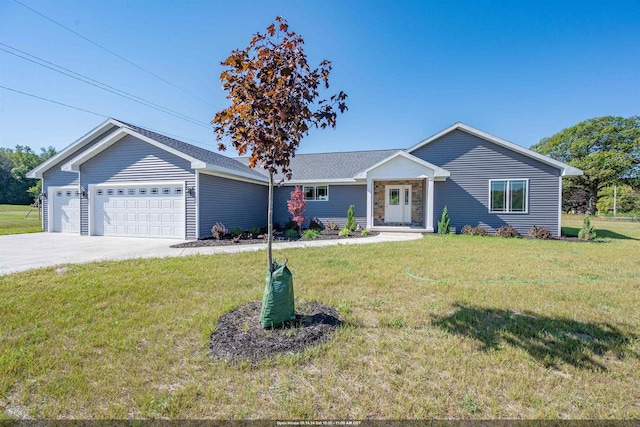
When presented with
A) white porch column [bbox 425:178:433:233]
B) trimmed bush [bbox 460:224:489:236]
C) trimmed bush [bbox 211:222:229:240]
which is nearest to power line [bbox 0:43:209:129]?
trimmed bush [bbox 211:222:229:240]

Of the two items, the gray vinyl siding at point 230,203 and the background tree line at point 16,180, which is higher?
the background tree line at point 16,180

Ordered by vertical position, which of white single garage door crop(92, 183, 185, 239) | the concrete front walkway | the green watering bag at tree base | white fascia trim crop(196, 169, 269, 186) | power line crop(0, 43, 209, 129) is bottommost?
the concrete front walkway

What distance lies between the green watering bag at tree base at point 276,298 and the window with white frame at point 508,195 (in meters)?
13.7

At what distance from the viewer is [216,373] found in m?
2.59

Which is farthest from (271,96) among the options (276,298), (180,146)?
(180,146)

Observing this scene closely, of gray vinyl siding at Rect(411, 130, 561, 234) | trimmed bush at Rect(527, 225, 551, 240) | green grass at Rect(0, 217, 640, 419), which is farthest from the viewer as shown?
gray vinyl siding at Rect(411, 130, 561, 234)

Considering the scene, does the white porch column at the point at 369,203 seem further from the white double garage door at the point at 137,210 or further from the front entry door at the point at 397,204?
the white double garage door at the point at 137,210

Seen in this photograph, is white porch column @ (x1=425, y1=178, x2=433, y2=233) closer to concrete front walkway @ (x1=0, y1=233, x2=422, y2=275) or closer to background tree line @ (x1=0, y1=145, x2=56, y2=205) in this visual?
concrete front walkway @ (x1=0, y1=233, x2=422, y2=275)

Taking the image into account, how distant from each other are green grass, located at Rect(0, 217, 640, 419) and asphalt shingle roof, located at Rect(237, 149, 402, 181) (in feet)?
36.0

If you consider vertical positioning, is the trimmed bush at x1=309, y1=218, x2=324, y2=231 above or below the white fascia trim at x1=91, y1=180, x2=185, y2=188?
below

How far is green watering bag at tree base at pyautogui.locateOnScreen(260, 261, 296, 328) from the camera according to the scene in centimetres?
333

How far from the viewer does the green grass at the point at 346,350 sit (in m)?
2.18

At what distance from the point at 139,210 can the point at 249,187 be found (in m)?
5.38

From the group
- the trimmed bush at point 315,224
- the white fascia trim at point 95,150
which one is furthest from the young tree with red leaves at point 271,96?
the trimmed bush at point 315,224
